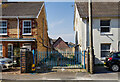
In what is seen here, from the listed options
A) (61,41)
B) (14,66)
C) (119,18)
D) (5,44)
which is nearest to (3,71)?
(14,66)

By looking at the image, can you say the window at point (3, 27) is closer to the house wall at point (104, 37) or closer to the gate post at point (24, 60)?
the gate post at point (24, 60)

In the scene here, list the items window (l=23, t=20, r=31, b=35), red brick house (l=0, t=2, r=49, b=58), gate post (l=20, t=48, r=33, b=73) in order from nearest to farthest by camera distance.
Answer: gate post (l=20, t=48, r=33, b=73), red brick house (l=0, t=2, r=49, b=58), window (l=23, t=20, r=31, b=35)

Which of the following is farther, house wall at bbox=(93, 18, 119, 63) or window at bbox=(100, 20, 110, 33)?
window at bbox=(100, 20, 110, 33)

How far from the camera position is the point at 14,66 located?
37.5 ft

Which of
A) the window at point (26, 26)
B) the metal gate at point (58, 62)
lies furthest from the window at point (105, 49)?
the window at point (26, 26)

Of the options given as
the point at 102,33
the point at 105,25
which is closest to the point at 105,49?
the point at 102,33

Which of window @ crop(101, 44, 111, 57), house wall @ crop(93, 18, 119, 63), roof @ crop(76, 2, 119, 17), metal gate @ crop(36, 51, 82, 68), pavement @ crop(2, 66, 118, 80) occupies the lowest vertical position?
pavement @ crop(2, 66, 118, 80)

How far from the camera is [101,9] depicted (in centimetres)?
1419

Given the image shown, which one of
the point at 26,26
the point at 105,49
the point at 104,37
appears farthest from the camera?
the point at 26,26

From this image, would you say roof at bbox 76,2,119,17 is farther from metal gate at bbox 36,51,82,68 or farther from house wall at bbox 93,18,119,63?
metal gate at bbox 36,51,82,68

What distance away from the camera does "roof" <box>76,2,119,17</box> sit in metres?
12.7

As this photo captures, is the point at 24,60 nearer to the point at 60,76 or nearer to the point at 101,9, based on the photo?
the point at 60,76

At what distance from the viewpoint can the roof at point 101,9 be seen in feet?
41.5

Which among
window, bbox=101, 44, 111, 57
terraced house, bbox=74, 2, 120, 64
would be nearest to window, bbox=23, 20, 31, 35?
terraced house, bbox=74, 2, 120, 64
